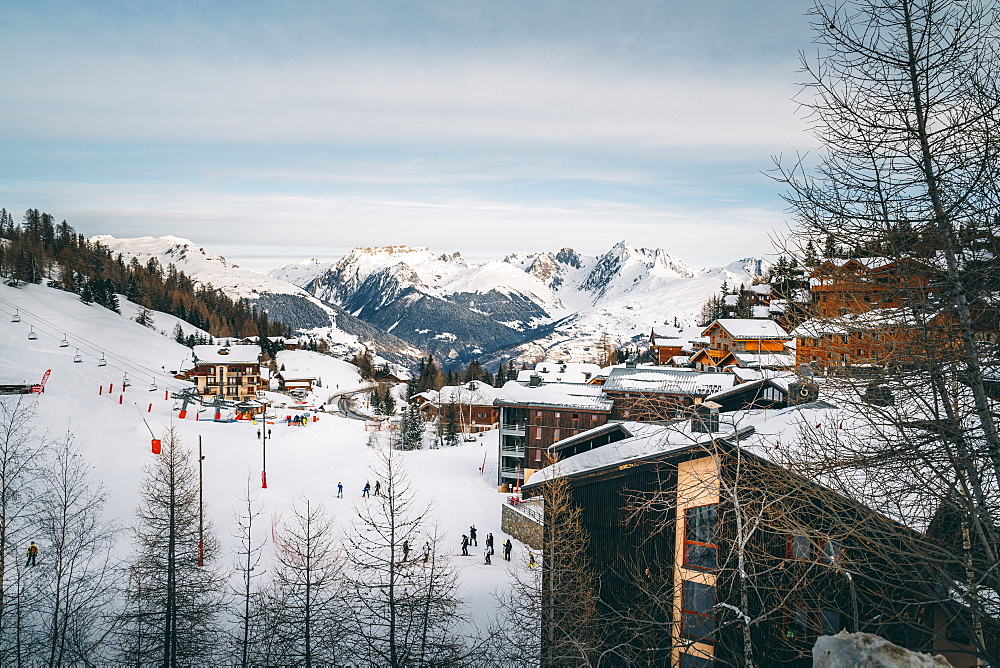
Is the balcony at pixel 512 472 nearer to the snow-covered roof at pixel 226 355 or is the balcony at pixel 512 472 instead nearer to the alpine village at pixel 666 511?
the alpine village at pixel 666 511

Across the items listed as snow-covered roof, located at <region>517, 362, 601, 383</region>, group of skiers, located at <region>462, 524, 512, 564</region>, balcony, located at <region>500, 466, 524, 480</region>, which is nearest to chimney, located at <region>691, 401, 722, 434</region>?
group of skiers, located at <region>462, 524, 512, 564</region>

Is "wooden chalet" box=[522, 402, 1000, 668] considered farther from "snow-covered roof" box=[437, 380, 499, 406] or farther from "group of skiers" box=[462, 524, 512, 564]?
"snow-covered roof" box=[437, 380, 499, 406]

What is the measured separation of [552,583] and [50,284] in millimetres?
140473

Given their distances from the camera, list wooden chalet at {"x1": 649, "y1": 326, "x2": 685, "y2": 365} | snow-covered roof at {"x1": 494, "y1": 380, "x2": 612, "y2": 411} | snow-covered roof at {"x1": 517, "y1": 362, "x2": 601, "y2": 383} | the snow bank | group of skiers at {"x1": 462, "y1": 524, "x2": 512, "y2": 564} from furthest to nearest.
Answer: wooden chalet at {"x1": 649, "y1": 326, "x2": 685, "y2": 365} → snow-covered roof at {"x1": 517, "y1": 362, "x2": 601, "y2": 383} → snow-covered roof at {"x1": 494, "y1": 380, "x2": 612, "y2": 411} → group of skiers at {"x1": 462, "y1": 524, "x2": 512, "y2": 564} → the snow bank

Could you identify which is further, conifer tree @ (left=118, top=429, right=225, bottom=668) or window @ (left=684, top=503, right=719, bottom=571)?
conifer tree @ (left=118, top=429, right=225, bottom=668)

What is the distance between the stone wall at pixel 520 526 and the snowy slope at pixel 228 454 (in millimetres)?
910

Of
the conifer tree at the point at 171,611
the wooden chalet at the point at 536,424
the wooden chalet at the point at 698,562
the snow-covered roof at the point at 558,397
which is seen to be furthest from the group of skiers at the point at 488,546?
the snow-covered roof at the point at 558,397

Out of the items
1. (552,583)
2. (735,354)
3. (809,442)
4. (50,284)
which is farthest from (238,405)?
(50,284)

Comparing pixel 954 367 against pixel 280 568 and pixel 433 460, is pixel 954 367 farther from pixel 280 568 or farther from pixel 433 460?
pixel 433 460

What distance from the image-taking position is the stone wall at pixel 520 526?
1207 inches

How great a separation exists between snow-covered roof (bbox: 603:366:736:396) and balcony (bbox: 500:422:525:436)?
24.6 ft

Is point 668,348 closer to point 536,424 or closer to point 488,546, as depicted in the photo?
point 536,424

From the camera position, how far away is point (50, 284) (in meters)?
120

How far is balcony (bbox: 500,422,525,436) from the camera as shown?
45781 millimetres
